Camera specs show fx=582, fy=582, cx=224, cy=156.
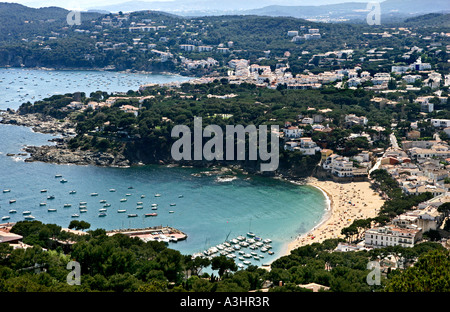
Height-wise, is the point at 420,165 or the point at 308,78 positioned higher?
the point at 308,78

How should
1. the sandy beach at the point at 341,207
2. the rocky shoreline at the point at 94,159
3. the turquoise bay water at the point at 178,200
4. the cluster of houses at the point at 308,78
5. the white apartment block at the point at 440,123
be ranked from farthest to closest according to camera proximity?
1. the cluster of houses at the point at 308,78
2. the white apartment block at the point at 440,123
3. the rocky shoreline at the point at 94,159
4. the turquoise bay water at the point at 178,200
5. the sandy beach at the point at 341,207

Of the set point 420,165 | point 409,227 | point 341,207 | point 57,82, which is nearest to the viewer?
point 409,227

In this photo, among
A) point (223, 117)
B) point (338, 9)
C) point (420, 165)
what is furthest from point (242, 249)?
point (338, 9)

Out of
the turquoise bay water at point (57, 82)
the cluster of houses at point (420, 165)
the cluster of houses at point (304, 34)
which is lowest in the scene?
the cluster of houses at point (420, 165)

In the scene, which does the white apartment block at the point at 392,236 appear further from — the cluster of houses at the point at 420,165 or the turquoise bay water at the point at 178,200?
the cluster of houses at the point at 420,165

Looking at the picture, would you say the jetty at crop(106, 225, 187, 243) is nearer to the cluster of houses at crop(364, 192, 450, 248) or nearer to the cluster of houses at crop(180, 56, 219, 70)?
the cluster of houses at crop(364, 192, 450, 248)

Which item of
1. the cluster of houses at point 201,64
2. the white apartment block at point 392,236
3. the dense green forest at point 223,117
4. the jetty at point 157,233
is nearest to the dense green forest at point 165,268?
the white apartment block at point 392,236

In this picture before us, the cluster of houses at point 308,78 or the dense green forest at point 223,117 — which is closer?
the dense green forest at point 223,117

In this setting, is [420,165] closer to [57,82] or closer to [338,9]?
[57,82]

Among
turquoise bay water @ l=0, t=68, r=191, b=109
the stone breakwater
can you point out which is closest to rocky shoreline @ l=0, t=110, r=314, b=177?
the stone breakwater
